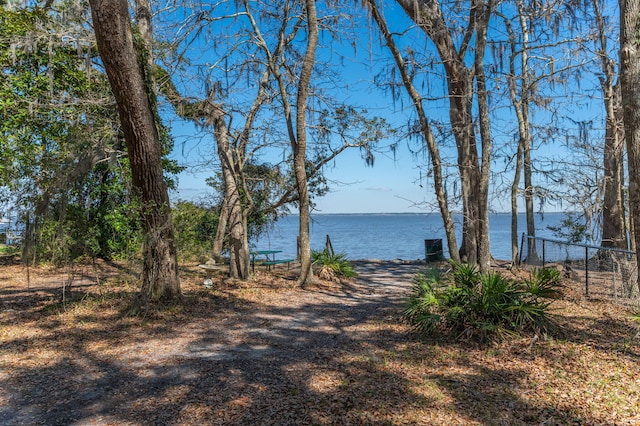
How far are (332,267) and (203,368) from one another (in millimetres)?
6975

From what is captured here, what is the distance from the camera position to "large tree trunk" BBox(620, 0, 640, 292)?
4.30 metres

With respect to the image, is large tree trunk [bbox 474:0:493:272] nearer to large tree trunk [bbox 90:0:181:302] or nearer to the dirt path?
the dirt path

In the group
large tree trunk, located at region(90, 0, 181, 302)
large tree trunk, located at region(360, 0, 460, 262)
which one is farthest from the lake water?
large tree trunk, located at region(90, 0, 181, 302)

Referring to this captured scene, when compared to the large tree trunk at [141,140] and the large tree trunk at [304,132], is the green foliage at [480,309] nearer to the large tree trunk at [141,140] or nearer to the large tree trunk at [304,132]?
the large tree trunk at [304,132]

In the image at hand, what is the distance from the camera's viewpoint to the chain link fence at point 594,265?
7.61 m

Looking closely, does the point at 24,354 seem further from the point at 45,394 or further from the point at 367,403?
the point at 367,403

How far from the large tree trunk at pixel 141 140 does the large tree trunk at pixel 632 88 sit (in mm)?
6554

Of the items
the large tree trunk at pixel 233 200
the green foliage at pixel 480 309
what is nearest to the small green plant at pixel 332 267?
the large tree trunk at pixel 233 200

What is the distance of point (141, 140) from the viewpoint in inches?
274

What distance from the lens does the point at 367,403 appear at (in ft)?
12.1

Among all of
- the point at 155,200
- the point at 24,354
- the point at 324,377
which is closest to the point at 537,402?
the point at 324,377

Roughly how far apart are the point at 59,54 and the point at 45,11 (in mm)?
1073

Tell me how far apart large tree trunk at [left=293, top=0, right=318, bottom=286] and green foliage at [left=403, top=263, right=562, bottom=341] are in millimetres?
4028

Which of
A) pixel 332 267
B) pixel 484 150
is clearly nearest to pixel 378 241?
pixel 332 267
